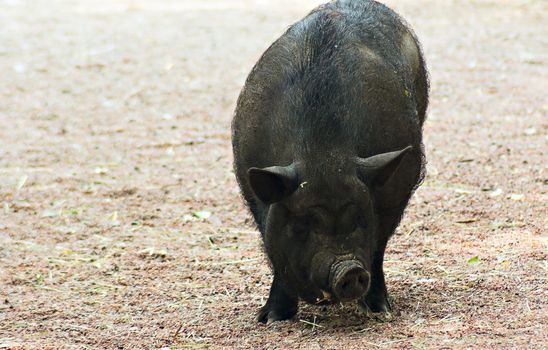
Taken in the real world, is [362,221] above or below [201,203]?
above

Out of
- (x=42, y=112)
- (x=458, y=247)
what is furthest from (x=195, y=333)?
(x=42, y=112)

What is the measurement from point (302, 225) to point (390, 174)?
0.52 metres

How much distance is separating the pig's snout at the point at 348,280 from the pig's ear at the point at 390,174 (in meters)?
0.48

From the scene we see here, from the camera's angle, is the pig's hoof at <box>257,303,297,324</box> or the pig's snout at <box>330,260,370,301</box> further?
the pig's hoof at <box>257,303,297,324</box>

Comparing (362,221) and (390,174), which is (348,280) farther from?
(390,174)

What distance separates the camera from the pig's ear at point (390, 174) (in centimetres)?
508

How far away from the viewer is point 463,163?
30.6 ft

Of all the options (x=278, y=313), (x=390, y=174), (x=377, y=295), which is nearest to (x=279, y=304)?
(x=278, y=313)

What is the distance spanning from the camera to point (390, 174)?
5.16m

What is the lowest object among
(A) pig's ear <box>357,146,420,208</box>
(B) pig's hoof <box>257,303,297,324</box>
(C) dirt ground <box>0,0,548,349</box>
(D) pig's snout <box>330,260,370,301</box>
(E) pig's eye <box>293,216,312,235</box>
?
(C) dirt ground <box>0,0,548,349</box>

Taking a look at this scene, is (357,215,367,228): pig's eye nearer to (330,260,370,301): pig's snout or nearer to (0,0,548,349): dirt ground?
(330,260,370,301): pig's snout

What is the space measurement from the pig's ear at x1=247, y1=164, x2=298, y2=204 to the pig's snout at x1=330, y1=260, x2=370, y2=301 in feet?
1.52

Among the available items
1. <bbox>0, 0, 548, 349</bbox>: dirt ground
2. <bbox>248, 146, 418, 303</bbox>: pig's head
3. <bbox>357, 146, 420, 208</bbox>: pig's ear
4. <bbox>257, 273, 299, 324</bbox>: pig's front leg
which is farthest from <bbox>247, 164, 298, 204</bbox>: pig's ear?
<bbox>0, 0, 548, 349</bbox>: dirt ground

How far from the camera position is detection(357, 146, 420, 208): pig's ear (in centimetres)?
508
